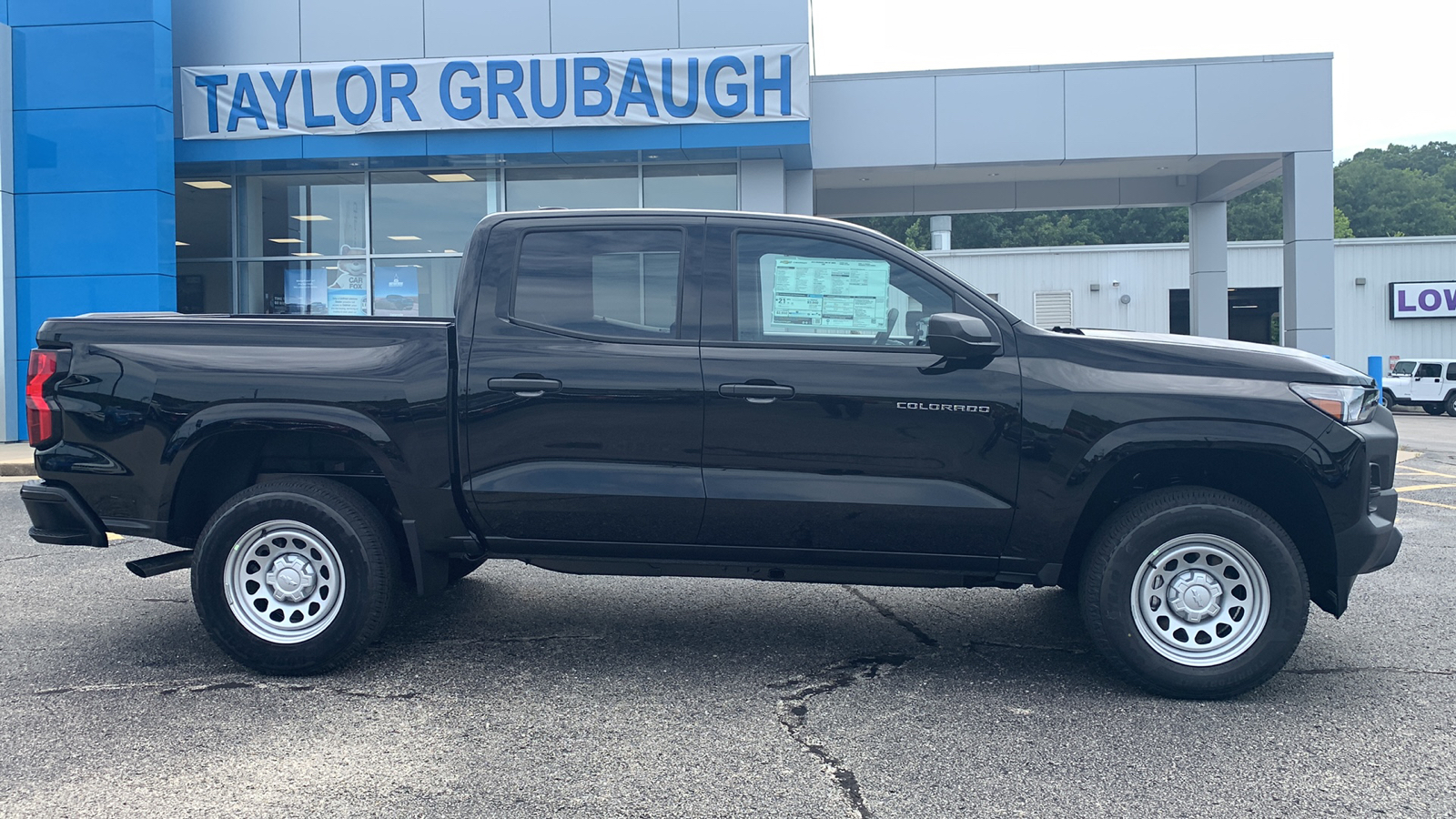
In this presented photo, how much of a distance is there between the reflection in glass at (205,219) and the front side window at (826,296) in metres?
15.0

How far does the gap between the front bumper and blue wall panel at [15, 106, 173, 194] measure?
39.7 ft

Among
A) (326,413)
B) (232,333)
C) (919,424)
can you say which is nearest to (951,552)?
(919,424)

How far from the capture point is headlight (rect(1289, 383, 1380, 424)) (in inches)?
171

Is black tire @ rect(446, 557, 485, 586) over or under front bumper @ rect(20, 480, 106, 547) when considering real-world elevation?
under

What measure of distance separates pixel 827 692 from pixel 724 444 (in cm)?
109

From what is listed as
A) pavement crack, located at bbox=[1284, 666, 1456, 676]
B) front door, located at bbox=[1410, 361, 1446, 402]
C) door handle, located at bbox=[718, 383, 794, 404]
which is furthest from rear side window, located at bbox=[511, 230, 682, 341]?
front door, located at bbox=[1410, 361, 1446, 402]

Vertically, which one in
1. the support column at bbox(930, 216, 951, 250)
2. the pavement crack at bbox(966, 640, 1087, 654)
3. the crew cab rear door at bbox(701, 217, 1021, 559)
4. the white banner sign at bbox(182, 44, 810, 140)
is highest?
the support column at bbox(930, 216, 951, 250)

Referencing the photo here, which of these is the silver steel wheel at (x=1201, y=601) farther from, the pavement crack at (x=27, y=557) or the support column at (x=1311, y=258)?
the support column at (x=1311, y=258)

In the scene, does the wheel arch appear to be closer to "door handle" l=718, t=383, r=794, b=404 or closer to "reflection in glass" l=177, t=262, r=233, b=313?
"door handle" l=718, t=383, r=794, b=404

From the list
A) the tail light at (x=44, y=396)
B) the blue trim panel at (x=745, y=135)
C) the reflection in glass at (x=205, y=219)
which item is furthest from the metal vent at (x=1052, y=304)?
the tail light at (x=44, y=396)

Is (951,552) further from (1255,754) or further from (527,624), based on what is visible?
(527,624)

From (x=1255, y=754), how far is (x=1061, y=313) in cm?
3408

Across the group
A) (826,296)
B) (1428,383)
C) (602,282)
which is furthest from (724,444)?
(1428,383)

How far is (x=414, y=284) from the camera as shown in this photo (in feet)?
55.2
